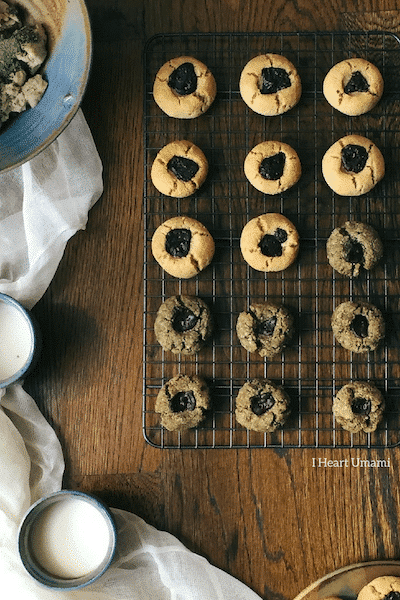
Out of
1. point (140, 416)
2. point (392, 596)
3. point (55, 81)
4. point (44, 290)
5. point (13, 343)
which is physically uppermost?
point (55, 81)

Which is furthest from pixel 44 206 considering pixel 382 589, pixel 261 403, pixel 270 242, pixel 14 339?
pixel 382 589

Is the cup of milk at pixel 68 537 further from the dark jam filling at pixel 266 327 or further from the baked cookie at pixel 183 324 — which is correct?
the dark jam filling at pixel 266 327

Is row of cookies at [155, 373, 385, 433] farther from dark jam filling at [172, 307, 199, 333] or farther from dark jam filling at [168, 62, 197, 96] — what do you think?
dark jam filling at [168, 62, 197, 96]

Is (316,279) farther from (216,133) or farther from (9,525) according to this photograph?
(9,525)

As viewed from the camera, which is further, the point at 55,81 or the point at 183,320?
the point at 183,320

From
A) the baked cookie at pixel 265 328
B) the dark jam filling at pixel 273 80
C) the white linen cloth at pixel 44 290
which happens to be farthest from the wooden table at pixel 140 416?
the baked cookie at pixel 265 328

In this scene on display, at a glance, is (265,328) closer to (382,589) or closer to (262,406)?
(262,406)
